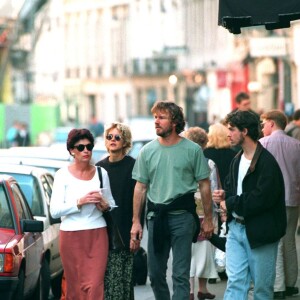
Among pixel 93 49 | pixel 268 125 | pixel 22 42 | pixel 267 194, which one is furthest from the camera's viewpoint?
pixel 93 49

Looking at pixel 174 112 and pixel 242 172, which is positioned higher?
pixel 174 112

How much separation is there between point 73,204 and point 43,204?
3678 millimetres

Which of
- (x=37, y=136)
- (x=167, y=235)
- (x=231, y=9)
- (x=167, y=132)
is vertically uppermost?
(x=231, y=9)

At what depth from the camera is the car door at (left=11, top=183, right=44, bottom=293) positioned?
11984 millimetres

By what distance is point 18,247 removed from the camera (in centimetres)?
1153

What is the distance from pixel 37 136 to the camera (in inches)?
2162

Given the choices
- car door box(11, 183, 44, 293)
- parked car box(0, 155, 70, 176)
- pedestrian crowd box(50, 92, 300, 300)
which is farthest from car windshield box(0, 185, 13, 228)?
parked car box(0, 155, 70, 176)

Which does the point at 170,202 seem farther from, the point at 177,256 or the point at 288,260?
the point at 288,260

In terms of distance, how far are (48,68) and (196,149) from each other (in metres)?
99.6

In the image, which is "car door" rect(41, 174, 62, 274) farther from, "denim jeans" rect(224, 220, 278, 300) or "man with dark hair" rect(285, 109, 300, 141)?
"man with dark hair" rect(285, 109, 300, 141)

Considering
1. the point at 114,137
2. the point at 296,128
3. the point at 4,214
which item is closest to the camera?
the point at 114,137

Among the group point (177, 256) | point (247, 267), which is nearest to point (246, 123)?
point (247, 267)

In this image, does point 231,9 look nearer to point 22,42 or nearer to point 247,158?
point 247,158

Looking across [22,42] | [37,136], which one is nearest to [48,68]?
[22,42]
